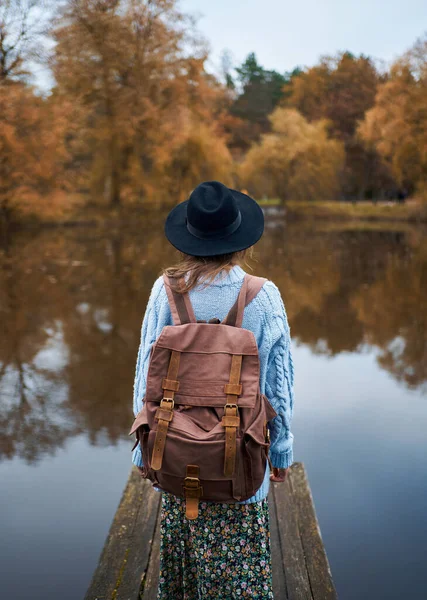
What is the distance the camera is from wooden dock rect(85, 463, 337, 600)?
8.52 ft

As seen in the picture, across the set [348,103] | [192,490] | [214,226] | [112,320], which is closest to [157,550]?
[192,490]

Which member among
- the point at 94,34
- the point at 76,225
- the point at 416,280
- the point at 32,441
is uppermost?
the point at 94,34

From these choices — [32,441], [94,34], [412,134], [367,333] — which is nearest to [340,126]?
[412,134]

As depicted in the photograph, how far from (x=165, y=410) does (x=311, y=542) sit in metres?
1.59

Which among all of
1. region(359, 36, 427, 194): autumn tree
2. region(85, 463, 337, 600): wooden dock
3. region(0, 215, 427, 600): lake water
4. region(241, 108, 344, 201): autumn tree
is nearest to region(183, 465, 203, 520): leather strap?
region(85, 463, 337, 600): wooden dock

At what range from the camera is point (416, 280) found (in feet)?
38.2

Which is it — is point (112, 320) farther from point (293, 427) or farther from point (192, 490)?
point (192, 490)

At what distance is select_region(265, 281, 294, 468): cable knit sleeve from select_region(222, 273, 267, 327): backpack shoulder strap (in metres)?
0.05

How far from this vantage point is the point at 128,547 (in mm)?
2902

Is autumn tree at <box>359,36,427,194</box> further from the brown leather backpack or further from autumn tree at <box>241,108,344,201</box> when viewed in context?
the brown leather backpack

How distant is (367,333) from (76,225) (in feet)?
80.2

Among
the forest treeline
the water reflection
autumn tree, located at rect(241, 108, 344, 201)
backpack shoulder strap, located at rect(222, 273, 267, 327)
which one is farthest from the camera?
autumn tree, located at rect(241, 108, 344, 201)

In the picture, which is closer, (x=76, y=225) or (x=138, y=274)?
(x=138, y=274)

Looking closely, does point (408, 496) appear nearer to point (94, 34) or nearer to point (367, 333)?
point (367, 333)
